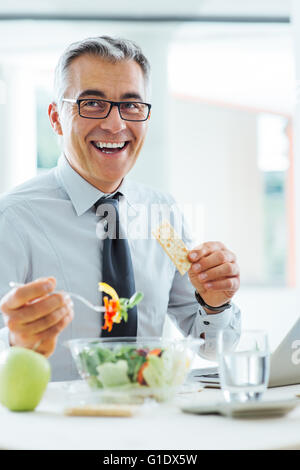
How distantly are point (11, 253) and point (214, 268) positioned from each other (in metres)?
0.62

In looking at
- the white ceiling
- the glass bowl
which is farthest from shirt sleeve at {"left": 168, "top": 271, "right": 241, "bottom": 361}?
the white ceiling

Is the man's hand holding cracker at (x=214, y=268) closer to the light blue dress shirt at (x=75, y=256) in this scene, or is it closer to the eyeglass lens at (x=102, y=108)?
the light blue dress shirt at (x=75, y=256)

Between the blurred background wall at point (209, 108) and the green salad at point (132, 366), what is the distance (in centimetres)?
236

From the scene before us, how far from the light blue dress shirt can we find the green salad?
71 cm

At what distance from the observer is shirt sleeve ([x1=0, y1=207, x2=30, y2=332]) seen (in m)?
1.82

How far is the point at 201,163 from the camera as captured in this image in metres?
8.67

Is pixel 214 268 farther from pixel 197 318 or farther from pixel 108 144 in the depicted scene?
pixel 108 144

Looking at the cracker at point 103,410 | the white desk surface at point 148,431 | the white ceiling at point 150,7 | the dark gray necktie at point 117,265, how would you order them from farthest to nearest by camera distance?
the white ceiling at point 150,7 < the dark gray necktie at point 117,265 < the cracker at point 103,410 < the white desk surface at point 148,431

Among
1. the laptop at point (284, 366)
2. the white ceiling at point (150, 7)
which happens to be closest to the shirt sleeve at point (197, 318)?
the laptop at point (284, 366)

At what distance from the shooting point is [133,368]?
1.06m

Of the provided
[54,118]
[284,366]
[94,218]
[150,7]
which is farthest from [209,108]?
[284,366]

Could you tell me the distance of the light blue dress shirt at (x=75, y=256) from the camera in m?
1.85

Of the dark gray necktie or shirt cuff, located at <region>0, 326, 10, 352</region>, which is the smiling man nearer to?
the dark gray necktie

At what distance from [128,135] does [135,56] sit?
25 cm
